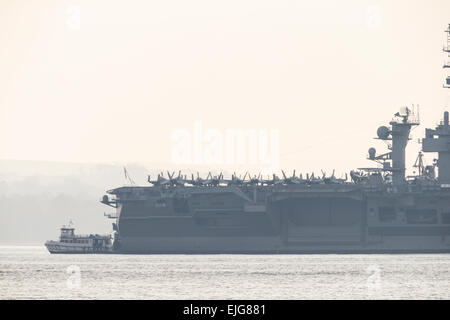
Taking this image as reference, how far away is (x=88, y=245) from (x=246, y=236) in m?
16.9

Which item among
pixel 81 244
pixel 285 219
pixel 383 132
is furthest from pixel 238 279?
pixel 81 244

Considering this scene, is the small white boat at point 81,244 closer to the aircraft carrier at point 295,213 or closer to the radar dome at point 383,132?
the aircraft carrier at point 295,213

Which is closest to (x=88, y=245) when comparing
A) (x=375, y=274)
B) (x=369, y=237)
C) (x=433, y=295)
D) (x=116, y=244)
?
(x=116, y=244)

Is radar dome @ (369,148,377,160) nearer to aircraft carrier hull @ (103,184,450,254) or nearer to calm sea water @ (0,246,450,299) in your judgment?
aircraft carrier hull @ (103,184,450,254)

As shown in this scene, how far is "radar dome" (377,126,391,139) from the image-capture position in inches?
3637

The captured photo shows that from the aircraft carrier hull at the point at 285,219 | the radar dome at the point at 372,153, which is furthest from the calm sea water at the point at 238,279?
the radar dome at the point at 372,153

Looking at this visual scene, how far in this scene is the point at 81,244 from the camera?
3824 inches

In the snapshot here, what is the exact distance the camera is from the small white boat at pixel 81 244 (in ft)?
313

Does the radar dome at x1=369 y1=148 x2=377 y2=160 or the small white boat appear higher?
the radar dome at x1=369 y1=148 x2=377 y2=160

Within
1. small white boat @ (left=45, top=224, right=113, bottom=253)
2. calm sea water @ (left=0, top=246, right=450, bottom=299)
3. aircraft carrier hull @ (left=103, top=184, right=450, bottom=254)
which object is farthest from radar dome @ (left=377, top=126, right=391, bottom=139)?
small white boat @ (left=45, top=224, right=113, bottom=253)

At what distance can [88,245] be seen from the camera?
9644 cm

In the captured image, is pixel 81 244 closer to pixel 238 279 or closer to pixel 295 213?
pixel 295 213

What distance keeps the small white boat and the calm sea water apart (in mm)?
17353

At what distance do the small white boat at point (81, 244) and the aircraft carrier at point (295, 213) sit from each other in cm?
601
